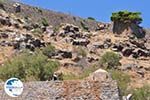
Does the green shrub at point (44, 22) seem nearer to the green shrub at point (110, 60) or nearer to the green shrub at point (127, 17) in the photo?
the green shrub at point (127, 17)

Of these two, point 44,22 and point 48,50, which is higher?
point 44,22

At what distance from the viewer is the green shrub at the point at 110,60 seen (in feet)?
202

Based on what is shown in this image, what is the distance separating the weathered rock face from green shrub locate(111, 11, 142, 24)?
1.88 feet

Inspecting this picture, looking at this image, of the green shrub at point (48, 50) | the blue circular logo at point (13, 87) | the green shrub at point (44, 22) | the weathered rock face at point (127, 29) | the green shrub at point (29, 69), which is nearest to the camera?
the blue circular logo at point (13, 87)

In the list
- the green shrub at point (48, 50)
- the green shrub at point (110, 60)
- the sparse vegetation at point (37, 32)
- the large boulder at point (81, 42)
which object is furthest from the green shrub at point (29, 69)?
the large boulder at point (81, 42)

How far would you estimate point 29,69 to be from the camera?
46.2 meters

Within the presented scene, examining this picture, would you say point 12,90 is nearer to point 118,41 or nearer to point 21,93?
point 21,93

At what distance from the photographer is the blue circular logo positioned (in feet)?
51.0

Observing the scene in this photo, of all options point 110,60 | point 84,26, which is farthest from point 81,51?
point 84,26

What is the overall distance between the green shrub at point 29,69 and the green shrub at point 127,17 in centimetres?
3316

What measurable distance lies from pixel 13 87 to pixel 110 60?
155 feet

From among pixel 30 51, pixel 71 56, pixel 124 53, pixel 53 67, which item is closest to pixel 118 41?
pixel 124 53

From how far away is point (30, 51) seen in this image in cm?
5909

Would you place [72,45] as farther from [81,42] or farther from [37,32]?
[37,32]
